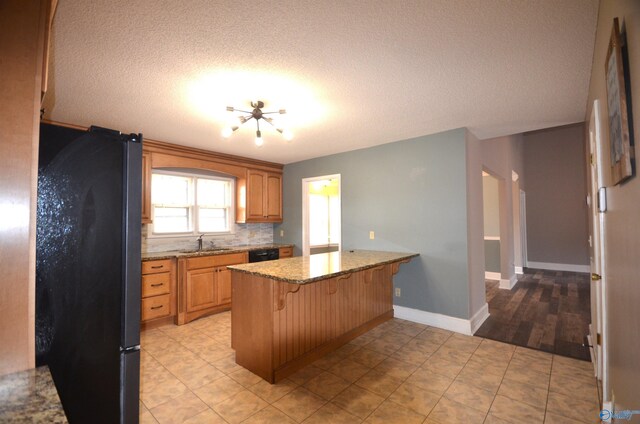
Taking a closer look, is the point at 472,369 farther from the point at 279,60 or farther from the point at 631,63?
the point at 279,60

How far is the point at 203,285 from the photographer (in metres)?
3.85

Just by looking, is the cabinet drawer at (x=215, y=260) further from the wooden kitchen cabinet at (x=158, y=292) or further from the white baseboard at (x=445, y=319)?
the white baseboard at (x=445, y=319)

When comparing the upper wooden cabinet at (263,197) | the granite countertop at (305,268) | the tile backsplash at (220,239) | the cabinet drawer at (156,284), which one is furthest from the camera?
the upper wooden cabinet at (263,197)

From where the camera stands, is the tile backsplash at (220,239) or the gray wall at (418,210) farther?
the tile backsplash at (220,239)

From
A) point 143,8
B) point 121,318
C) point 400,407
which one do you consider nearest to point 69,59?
point 143,8

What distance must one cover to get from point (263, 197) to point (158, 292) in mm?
2211

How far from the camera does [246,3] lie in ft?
4.62

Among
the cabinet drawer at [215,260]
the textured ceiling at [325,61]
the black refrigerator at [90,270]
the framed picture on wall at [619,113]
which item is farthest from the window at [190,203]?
the framed picture on wall at [619,113]

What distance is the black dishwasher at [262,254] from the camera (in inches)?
173

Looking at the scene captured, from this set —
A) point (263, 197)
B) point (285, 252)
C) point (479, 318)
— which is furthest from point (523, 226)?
point (263, 197)

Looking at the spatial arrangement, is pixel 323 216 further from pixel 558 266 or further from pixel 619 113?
pixel 619 113

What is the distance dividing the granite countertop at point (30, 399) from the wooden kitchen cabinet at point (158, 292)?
2.95m

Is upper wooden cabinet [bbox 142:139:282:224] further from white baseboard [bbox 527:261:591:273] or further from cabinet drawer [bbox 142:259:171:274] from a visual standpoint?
white baseboard [bbox 527:261:591:273]

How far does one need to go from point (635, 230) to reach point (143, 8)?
227 cm
